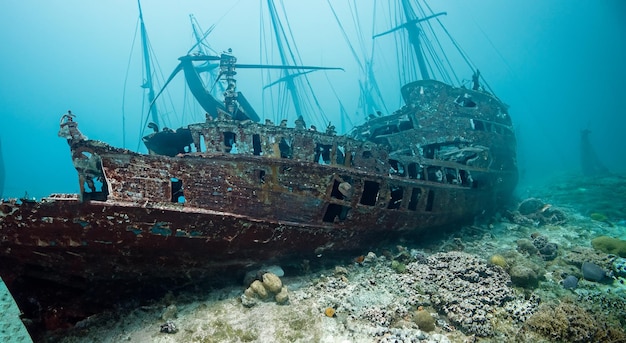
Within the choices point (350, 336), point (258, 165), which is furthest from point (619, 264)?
point (258, 165)

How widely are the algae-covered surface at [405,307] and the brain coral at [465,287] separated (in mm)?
23

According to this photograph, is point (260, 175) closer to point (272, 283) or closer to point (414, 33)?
point (272, 283)

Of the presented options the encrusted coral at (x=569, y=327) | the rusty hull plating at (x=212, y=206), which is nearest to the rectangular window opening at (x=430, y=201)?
the rusty hull plating at (x=212, y=206)

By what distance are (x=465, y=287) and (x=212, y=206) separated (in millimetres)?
6200

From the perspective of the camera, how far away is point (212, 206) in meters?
6.30

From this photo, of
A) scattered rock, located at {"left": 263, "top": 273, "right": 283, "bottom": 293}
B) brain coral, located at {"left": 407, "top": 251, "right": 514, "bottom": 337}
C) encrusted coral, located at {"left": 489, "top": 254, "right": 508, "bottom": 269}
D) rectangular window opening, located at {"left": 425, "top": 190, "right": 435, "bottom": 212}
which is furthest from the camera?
rectangular window opening, located at {"left": 425, "top": 190, "right": 435, "bottom": 212}

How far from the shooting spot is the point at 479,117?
13.1 meters

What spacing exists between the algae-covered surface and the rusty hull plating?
29.1 inches

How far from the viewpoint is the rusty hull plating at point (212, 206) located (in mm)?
5223

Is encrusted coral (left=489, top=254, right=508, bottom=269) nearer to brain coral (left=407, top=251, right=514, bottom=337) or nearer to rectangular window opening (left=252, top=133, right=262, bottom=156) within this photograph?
brain coral (left=407, top=251, right=514, bottom=337)

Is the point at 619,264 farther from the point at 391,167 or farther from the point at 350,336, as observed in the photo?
the point at 350,336

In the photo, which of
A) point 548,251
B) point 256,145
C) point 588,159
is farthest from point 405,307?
point 588,159

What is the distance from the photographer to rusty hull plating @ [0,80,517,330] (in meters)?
5.22

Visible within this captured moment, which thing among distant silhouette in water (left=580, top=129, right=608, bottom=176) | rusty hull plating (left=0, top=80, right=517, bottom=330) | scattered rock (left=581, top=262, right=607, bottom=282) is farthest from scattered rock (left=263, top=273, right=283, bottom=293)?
distant silhouette in water (left=580, top=129, right=608, bottom=176)
